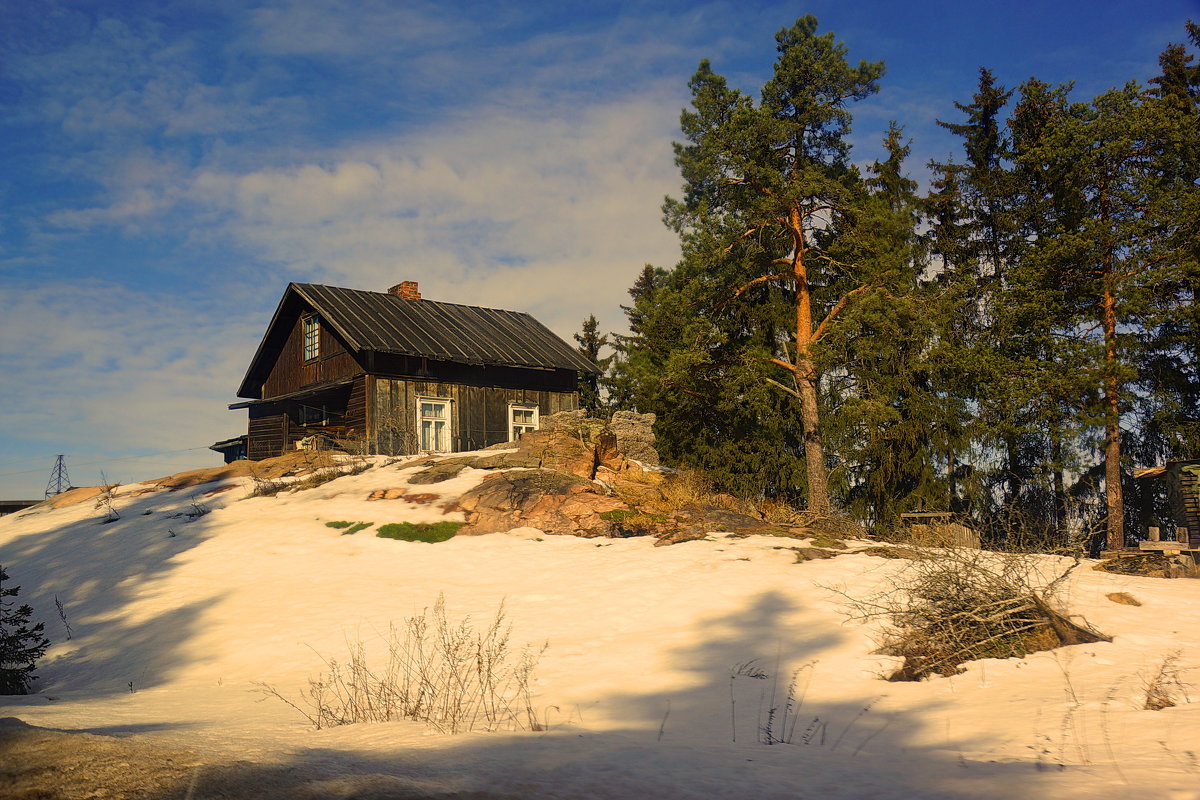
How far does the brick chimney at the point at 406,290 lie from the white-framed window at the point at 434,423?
582 cm

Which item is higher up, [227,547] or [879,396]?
[879,396]

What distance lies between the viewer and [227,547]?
1511 cm

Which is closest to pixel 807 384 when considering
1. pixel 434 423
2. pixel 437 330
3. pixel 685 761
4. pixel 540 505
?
pixel 540 505

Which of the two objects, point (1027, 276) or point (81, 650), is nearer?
point (81, 650)

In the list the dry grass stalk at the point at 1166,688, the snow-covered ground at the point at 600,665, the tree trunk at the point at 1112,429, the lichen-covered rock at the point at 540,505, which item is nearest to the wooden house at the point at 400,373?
the snow-covered ground at the point at 600,665

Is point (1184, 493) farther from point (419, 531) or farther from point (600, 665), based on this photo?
point (600, 665)

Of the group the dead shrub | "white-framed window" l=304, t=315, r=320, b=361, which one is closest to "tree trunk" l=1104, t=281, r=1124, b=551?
the dead shrub

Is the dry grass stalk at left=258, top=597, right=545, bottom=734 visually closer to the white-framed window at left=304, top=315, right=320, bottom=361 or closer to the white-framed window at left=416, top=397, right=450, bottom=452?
the white-framed window at left=416, top=397, right=450, bottom=452

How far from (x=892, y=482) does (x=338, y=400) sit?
1799 centimetres

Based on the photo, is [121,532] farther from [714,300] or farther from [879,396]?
[879,396]

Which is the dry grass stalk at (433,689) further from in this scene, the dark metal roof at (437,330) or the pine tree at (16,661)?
the dark metal roof at (437,330)

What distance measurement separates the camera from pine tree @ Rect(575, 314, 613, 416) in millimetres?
37969

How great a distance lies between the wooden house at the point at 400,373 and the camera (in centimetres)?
2630

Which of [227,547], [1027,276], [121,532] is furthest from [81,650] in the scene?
[1027,276]
